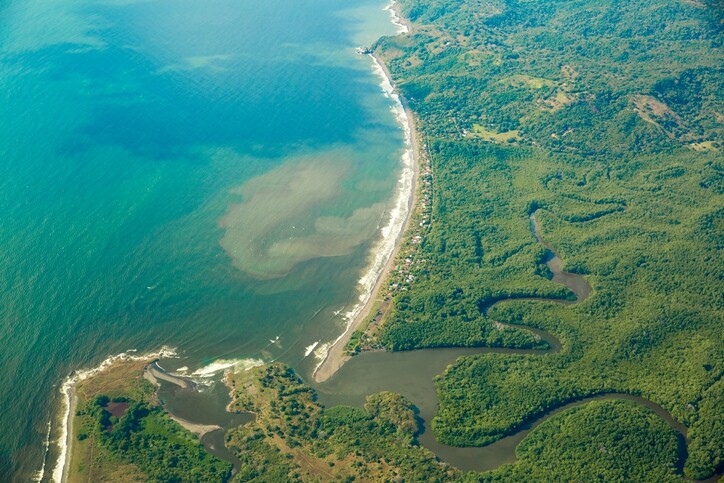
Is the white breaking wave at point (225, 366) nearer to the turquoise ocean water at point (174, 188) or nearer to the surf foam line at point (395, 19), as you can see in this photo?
the turquoise ocean water at point (174, 188)

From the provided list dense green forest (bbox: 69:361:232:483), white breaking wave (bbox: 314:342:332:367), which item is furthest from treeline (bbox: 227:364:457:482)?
white breaking wave (bbox: 314:342:332:367)

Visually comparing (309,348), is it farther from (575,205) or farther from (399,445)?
(575,205)

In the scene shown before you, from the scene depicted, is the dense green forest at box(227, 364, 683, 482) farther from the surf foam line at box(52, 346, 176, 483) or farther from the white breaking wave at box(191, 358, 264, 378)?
the surf foam line at box(52, 346, 176, 483)

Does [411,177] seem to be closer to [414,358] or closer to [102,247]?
[414,358]

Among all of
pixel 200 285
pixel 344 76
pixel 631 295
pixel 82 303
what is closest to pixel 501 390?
pixel 631 295

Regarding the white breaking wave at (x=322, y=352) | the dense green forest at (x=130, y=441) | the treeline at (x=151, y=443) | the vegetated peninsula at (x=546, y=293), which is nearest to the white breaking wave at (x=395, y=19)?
the vegetated peninsula at (x=546, y=293)

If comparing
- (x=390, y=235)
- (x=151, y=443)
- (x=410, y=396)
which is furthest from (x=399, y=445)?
(x=390, y=235)

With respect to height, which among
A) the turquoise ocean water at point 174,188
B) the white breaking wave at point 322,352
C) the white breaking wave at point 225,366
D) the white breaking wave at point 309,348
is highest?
the turquoise ocean water at point 174,188

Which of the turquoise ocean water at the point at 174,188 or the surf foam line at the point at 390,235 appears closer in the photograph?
the turquoise ocean water at the point at 174,188
